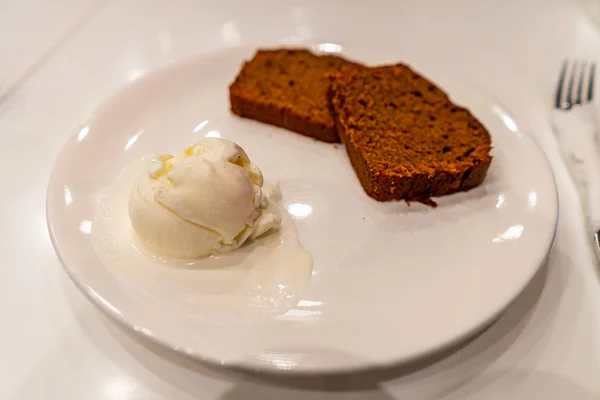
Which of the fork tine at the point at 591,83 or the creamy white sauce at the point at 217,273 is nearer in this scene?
the creamy white sauce at the point at 217,273

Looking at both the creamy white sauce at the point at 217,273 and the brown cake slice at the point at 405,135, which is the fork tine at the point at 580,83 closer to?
the brown cake slice at the point at 405,135

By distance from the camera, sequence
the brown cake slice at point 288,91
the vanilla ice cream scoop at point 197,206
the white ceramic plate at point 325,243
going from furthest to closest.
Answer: the brown cake slice at point 288,91 → the vanilla ice cream scoop at point 197,206 → the white ceramic plate at point 325,243

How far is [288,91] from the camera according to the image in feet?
6.93

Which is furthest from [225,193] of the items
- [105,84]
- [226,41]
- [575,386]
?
[226,41]

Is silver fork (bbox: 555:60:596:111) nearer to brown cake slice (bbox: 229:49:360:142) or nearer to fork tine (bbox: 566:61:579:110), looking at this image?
fork tine (bbox: 566:61:579:110)

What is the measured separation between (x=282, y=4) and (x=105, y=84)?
1.29 metres

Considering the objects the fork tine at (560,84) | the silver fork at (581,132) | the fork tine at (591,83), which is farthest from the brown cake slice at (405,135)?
the fork tine at (591,83)

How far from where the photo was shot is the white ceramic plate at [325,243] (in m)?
1.27

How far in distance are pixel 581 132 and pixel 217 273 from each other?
1.76 m

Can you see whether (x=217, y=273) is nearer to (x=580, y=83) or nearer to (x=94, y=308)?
(x=94, y=308)

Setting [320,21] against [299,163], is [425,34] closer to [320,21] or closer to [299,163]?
[320,21]

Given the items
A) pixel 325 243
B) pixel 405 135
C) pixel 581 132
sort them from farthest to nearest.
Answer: pixel 581 132 < pixel 405 135 < pixel 325 243

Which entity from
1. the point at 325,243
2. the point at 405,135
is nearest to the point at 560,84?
the point at 405,135

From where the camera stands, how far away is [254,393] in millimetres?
1306
